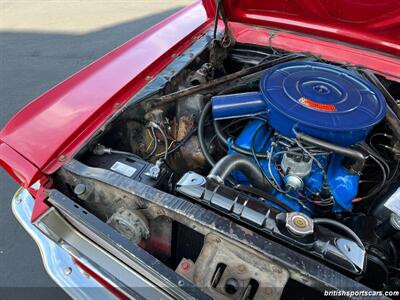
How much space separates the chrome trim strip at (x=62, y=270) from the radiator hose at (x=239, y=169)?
0.59m

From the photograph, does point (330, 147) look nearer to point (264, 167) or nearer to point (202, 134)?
point (264, 167)

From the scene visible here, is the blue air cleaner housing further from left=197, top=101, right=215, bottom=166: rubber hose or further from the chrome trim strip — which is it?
the chrome trim strip

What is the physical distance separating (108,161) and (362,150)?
0.94 metres

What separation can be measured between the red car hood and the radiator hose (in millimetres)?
903

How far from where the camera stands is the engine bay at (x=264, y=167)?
92cm

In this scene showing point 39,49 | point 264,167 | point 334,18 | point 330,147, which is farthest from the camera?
point 39,49

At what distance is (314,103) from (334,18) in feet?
2.23

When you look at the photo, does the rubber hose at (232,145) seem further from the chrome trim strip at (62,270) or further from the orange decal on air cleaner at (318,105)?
the chrome trim strip at (62,270)

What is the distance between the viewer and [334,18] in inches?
61.6

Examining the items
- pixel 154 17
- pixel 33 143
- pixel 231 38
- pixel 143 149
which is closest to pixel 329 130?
pixel 143 149

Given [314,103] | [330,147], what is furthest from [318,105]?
[330,147]

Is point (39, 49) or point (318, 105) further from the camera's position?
point (39, 49)

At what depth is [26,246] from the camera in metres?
1.79

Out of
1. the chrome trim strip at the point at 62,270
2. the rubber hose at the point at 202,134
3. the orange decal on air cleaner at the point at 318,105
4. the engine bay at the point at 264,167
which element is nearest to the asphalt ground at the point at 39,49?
the chrome trim strip at the point at 62,270
